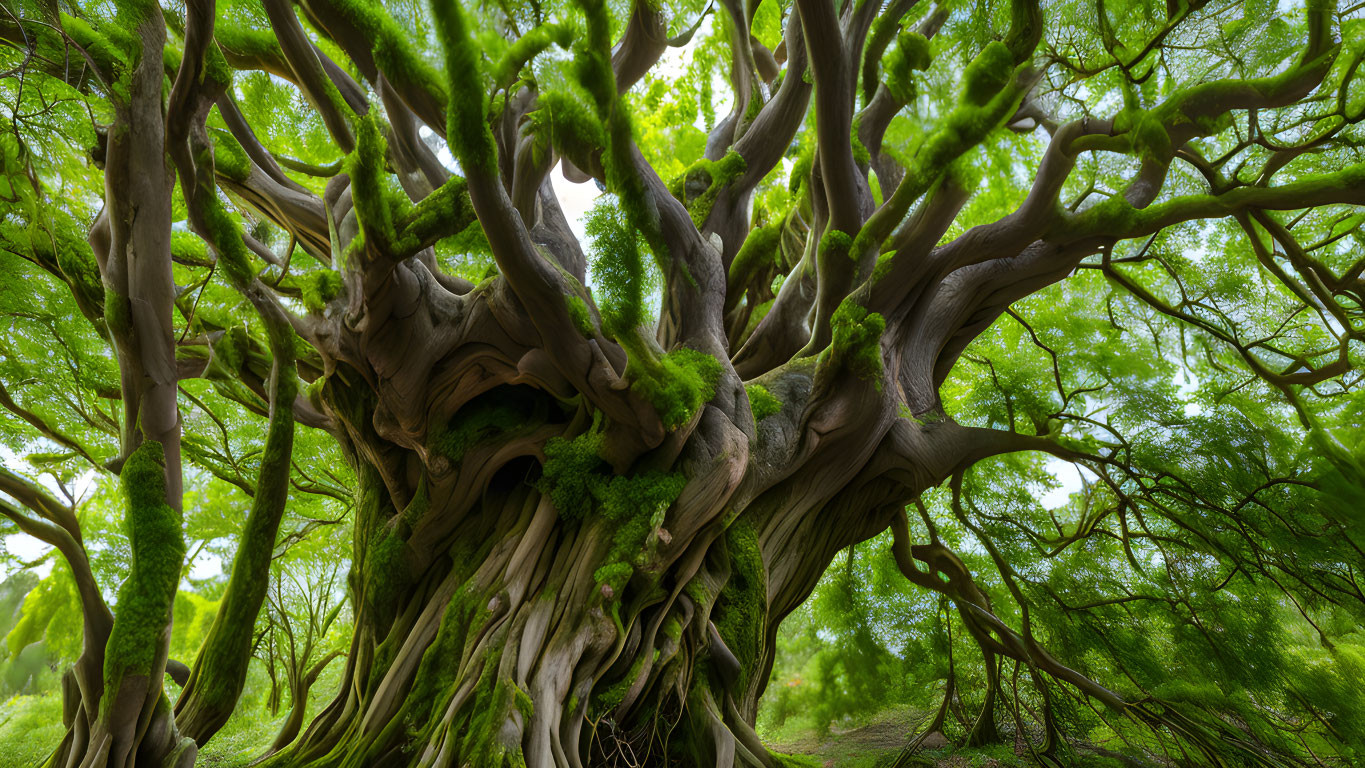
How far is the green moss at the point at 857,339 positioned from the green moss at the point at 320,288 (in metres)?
2.14

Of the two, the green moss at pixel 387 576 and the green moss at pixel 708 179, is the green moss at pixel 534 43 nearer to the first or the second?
the green moss at pixel 708 179

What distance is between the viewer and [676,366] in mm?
2672

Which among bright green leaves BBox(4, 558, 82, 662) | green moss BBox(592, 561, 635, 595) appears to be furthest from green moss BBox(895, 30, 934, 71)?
bright green leaves BBox(4, 558, 82, 662)

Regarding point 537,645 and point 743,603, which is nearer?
point 537,645

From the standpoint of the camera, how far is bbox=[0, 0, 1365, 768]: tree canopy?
78.7 inches

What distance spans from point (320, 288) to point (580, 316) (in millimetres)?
1034

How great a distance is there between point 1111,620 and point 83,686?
4840mm

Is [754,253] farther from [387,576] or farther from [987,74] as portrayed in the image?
[387,576]

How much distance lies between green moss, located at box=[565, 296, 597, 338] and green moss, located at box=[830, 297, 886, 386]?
1.21 meters

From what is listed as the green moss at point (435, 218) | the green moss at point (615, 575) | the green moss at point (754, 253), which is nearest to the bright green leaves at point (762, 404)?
the green moss at point (615, 575)

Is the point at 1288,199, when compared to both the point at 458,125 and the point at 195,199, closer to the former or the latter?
the point at 458,125

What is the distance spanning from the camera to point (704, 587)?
309cm

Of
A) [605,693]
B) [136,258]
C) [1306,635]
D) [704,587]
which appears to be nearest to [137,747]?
[136,258]

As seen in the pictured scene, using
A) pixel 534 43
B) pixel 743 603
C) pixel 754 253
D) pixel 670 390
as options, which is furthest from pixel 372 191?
pixel 754 253
